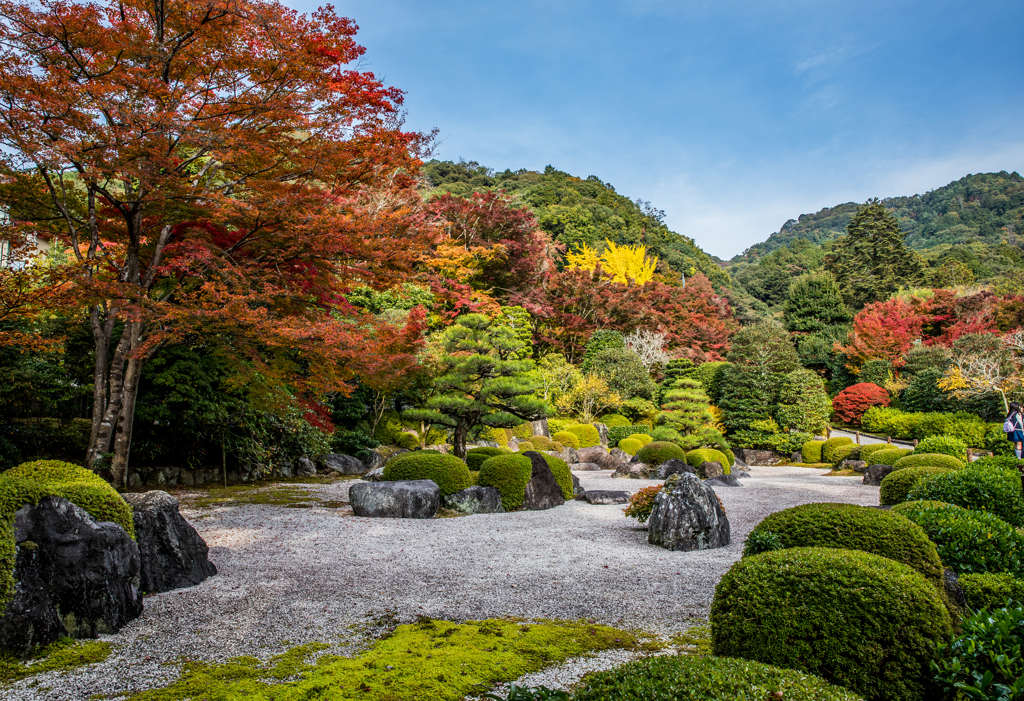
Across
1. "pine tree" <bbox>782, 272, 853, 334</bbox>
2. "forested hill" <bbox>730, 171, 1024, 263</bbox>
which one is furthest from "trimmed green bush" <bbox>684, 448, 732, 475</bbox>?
"forested hill" <bbox>730, 171, 1024, 263</bbox>

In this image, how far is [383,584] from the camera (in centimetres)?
454

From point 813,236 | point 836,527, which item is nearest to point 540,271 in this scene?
point 836,527

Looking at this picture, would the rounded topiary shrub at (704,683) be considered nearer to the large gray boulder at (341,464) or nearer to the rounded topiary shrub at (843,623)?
the rounded topiary shrub at (843,623)

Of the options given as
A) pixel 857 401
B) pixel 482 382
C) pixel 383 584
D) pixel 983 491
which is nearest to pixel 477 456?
pixel 482 382

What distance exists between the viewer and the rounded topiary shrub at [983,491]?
496cm

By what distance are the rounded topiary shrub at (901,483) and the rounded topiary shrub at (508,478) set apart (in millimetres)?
4805

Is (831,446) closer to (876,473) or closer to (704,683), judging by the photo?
(876,473)

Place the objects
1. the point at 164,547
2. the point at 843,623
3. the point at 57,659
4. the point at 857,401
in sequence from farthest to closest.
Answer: the point at 857,401 → the point at 164,547 → the point at 57,659 → the point at 843,623

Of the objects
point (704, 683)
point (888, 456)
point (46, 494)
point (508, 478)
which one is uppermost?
point (46, 494)

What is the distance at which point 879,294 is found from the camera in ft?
115

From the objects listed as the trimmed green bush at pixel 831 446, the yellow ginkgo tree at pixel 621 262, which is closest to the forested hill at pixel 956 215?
the yellow ginkgo tree at pixel 621 262

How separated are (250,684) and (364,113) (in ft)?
21.3

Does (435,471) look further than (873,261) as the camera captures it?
No

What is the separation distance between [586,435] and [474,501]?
37.1 ft
